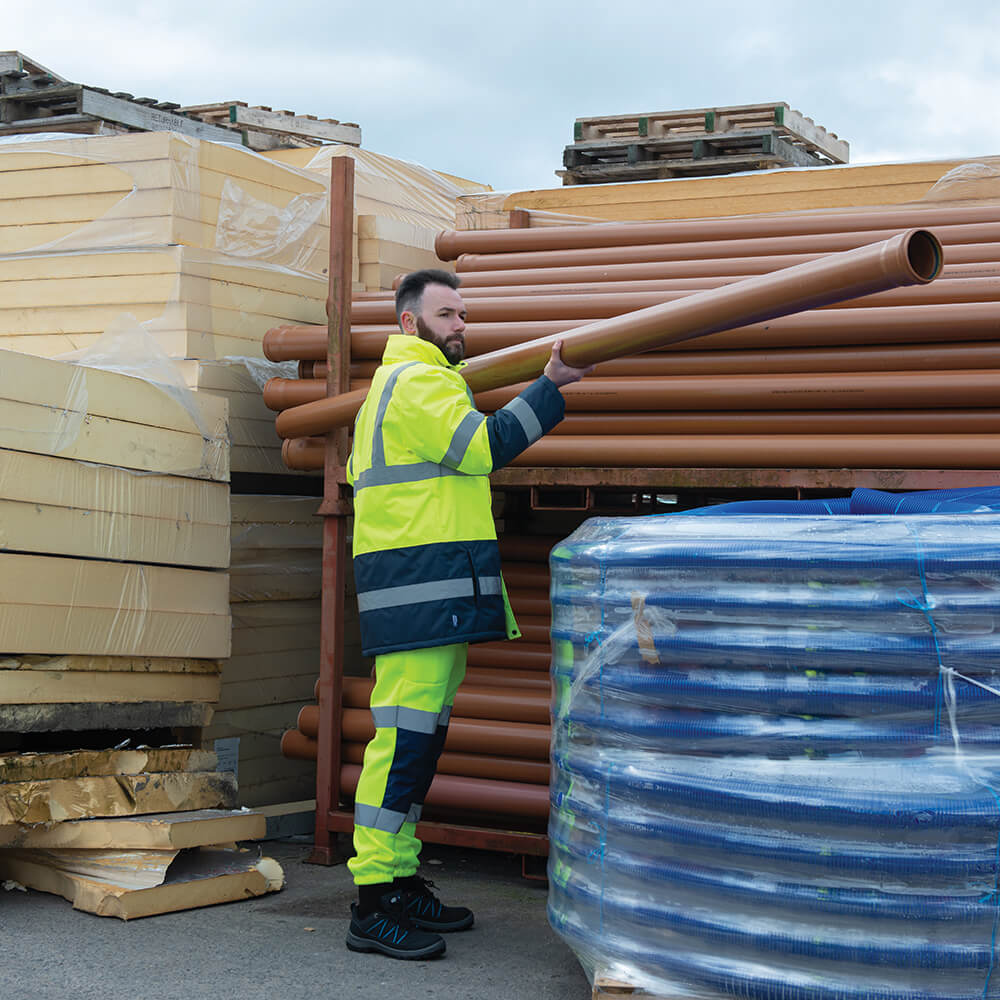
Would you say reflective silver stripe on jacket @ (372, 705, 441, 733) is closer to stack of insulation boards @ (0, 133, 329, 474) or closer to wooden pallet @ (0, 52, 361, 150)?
stack of insulation boards @ (0, 133, 329, 474)

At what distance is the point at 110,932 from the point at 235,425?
237 cm

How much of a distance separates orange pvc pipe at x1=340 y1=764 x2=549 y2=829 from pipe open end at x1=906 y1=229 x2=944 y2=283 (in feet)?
7.71

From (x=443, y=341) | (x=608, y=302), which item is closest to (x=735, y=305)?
(x=443, y=341)

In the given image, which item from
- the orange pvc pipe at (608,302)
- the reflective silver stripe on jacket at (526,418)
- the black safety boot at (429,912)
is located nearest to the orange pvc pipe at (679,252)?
the orange pvc pipe at (608,302)

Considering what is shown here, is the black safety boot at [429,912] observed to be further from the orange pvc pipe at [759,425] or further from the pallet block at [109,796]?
the orange pvc pipe at [759,425]

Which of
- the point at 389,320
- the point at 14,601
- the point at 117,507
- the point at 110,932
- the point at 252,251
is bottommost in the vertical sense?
the point at 110,932

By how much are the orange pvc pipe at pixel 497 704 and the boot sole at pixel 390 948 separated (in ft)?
3.80

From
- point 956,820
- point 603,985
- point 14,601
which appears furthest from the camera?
point 14,601

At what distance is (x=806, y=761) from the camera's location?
2967mm

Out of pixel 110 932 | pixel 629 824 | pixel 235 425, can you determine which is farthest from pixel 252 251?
pixel 629 824

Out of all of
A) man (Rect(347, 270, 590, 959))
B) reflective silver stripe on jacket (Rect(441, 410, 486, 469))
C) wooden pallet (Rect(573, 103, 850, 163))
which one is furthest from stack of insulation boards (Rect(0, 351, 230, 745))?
wooden pallet (Rect(573, 103, 850, 163))

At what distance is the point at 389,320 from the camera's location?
5.30 meters

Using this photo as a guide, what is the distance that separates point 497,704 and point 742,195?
3004 millimetres

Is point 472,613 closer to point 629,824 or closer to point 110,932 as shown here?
point 629,824
